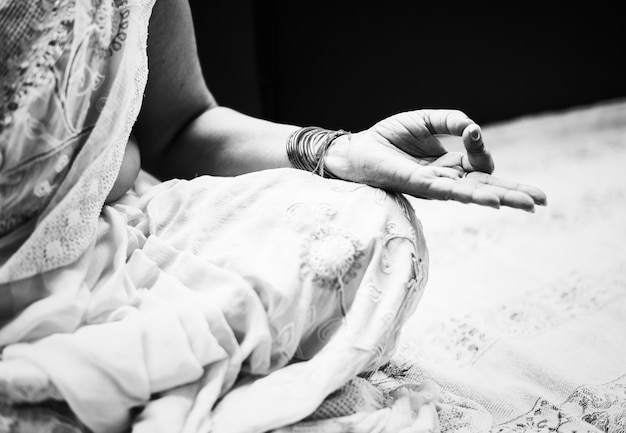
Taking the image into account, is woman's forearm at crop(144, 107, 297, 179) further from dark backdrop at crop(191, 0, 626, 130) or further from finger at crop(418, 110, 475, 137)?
dark backdrop at crop(191, 0, 626, 130)

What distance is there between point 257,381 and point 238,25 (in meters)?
1.76

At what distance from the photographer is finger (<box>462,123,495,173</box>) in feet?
1.96

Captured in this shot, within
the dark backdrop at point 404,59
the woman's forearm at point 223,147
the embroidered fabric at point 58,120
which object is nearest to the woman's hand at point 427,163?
the woman's forearm at point 223,147

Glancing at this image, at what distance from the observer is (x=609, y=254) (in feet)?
3.94

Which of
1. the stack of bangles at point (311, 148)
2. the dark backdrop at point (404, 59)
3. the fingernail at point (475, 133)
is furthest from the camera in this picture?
the dark backdrop at point (404, 59)

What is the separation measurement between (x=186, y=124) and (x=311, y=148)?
244 mm

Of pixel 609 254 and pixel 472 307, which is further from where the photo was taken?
pixel 609 254

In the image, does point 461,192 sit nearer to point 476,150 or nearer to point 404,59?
point 476,150

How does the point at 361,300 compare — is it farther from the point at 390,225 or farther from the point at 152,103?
the point at 152,103

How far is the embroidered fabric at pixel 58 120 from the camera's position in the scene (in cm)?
52

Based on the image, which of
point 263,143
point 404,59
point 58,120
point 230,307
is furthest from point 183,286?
point 404,59

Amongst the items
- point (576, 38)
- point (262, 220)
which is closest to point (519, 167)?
point (576, 38)

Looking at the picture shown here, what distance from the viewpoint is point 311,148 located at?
2.39ft

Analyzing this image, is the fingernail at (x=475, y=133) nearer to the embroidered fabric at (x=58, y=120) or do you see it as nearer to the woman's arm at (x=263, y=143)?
the woman's arm at (x=263, y=143)
